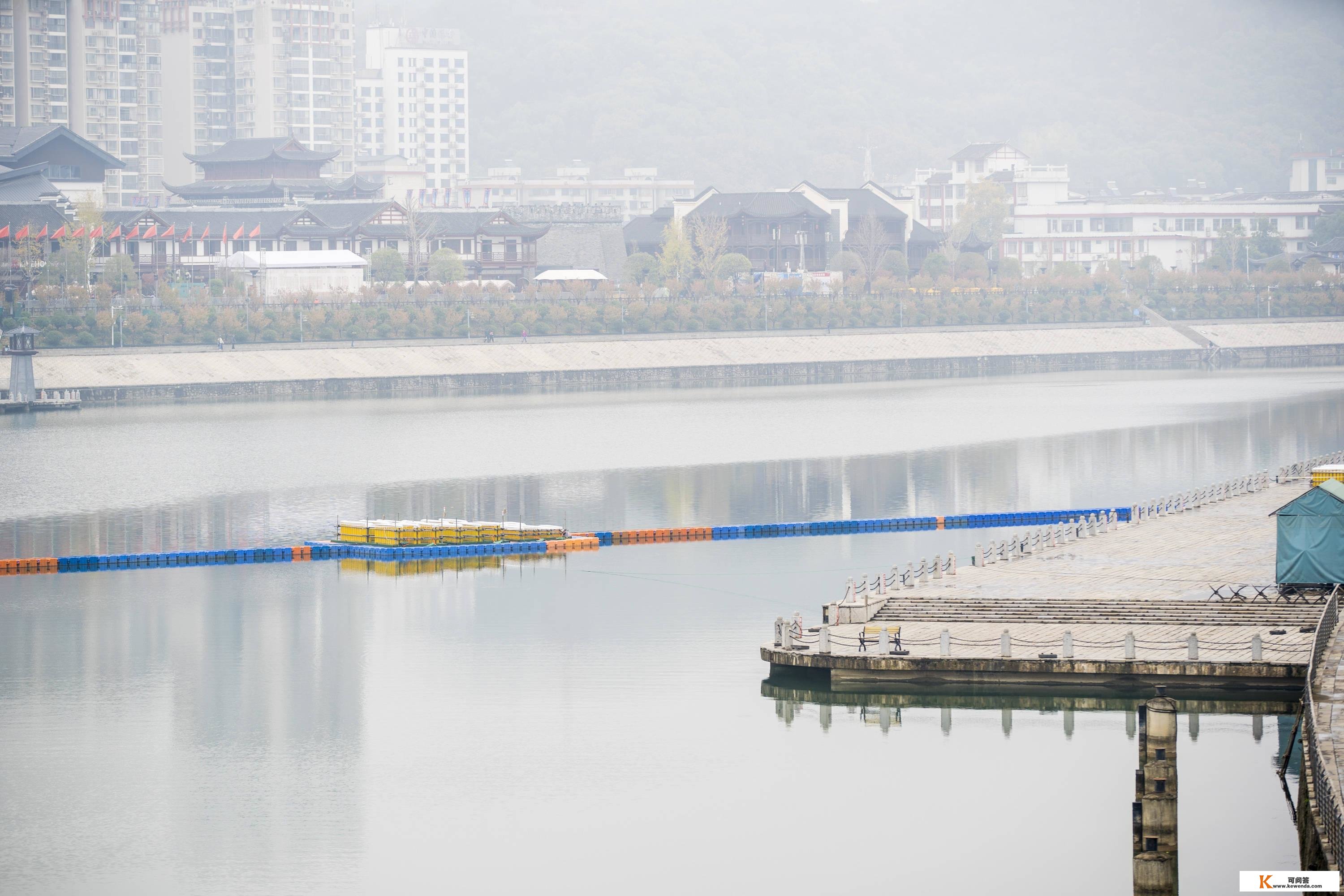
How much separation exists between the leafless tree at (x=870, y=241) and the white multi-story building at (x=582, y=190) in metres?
47.9

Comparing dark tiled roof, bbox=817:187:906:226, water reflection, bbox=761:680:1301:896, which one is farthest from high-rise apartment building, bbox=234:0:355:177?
water reflection, bbox=761:680:1301:896

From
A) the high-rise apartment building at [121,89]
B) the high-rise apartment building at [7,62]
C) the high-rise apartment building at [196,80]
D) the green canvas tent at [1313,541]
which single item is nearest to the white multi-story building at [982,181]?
the high-rise apartment building at [196,80]

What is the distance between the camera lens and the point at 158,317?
9906 cm

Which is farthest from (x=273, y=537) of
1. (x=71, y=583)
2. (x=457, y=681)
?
(x=457, y=681)

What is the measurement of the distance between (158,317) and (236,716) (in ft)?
235

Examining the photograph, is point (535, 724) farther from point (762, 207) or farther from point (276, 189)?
point (762, 207)

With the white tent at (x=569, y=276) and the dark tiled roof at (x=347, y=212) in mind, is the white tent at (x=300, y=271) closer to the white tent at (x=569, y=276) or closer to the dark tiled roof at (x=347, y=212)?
the dark tiled roof at (x=347, y=212)

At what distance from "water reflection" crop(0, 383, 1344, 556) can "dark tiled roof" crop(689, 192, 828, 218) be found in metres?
63.6

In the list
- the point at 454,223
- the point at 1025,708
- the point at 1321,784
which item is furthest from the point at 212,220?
the point at 1321,784

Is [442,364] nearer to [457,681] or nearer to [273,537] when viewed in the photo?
[273,537]

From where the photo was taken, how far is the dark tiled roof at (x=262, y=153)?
13612cm

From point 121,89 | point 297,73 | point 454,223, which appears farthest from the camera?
point 297,73

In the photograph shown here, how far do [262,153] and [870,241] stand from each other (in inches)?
1699

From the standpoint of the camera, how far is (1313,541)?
1326 inches
